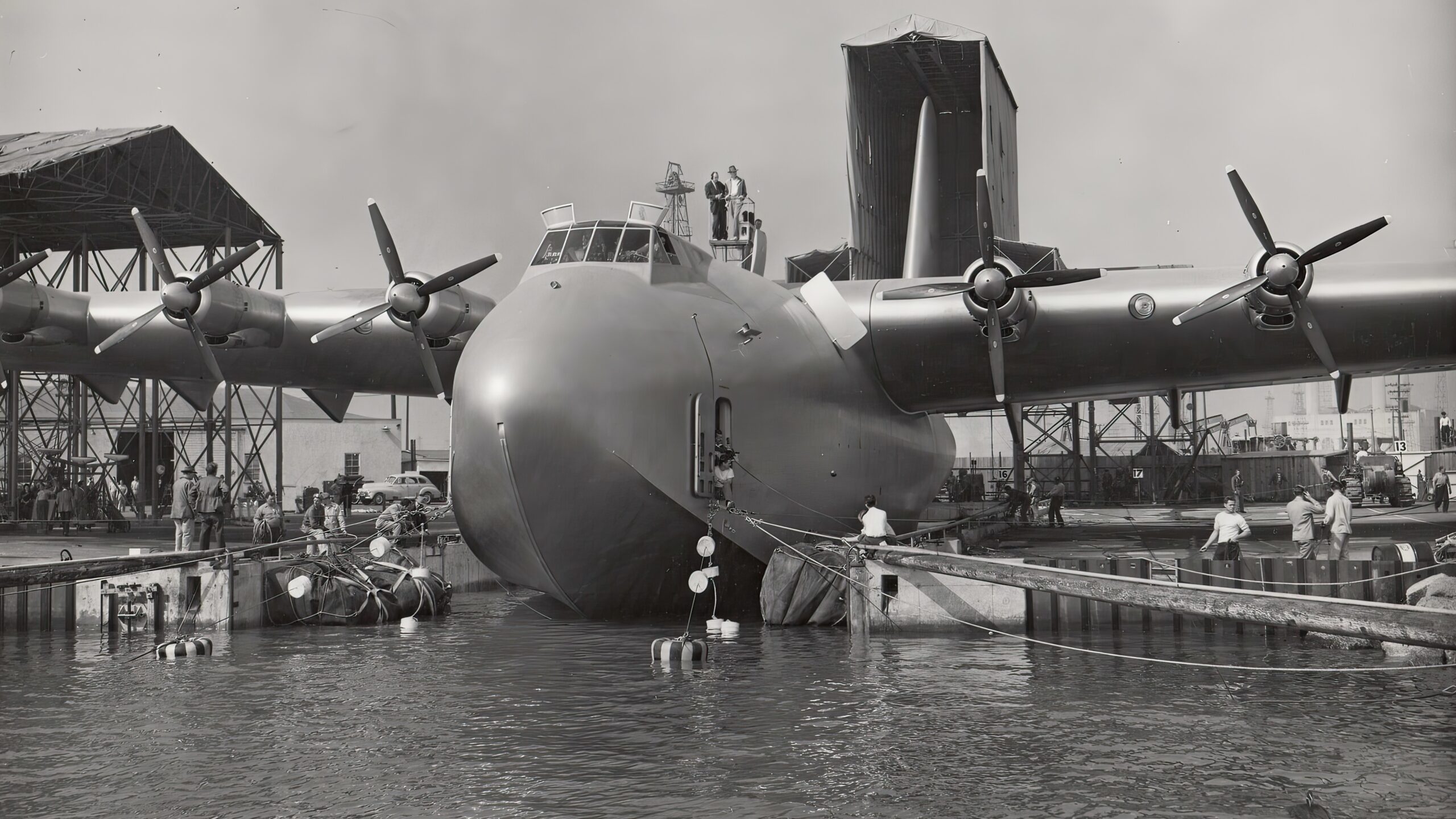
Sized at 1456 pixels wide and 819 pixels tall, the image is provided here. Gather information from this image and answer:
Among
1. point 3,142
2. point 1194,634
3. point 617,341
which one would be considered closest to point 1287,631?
point 1194,634

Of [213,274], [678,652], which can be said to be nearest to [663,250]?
[678,652]

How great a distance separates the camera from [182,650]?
12312 mm

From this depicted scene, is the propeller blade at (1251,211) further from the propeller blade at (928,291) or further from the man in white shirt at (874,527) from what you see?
the man in white shirt at (874,527)

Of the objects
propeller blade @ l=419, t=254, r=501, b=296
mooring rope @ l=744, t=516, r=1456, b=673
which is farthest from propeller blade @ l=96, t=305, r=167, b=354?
mooring rope @ l=744, t=516, r=1456, b=673

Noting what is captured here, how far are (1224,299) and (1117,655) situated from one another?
A: 7594 mm

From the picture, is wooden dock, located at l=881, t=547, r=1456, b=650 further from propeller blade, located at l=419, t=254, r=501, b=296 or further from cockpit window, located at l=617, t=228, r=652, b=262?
propeller blade, located at l=419, t=254, r=501, b=296

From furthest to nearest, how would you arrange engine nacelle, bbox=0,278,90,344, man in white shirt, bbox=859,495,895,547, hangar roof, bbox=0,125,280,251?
hangar roof, bbox=0,125,280,251 → engine nacelle, bbox=0,278,90,344 → man in white shirt, bbox=859,495,895,547

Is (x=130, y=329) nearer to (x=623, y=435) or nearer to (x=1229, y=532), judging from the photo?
(x=623, y=435)

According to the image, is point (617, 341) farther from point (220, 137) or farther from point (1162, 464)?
point (1162, 464)

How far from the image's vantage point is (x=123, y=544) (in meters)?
24.0

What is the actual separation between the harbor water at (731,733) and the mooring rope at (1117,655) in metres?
0.15

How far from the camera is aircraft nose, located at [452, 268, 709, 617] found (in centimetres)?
1304

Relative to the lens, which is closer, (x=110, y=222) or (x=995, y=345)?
Answer: (x=995, y=345)

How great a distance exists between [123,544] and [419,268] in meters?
10.1
